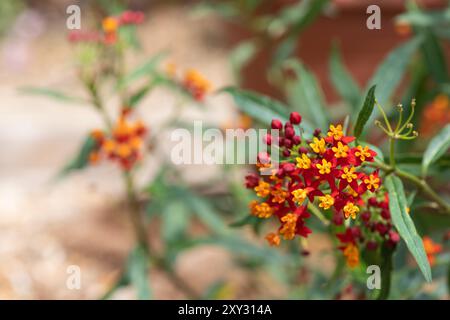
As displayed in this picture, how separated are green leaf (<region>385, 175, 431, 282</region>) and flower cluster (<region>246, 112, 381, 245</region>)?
53 mm

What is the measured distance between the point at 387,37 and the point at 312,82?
3.46 ft

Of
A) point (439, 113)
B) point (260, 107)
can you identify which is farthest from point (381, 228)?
point (439, 113)

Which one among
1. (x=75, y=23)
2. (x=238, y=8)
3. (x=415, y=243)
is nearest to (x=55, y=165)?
(x=238, y=8)

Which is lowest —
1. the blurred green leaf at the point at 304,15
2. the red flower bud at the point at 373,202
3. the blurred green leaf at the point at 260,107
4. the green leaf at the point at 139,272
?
the green leaf at the point at 139,272

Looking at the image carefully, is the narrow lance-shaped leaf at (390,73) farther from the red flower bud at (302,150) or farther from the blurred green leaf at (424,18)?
the red flower bud at (302,150)

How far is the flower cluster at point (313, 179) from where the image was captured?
0.92 metres

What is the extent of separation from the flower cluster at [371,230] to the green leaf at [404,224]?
0.05 m

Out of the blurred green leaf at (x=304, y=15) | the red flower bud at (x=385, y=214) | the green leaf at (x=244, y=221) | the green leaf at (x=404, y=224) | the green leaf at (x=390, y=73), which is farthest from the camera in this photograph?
the blurred green leaf at (x=304, y=15)

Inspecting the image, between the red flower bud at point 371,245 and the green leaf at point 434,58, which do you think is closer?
the red flower bud at point 371,245

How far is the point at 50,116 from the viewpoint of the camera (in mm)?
3582

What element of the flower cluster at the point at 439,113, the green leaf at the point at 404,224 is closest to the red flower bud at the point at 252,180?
the green leaf at the point at 404,224

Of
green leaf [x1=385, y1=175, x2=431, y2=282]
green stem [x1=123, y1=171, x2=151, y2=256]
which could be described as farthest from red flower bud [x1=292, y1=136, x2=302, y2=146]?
green stem [x1=123, y1=171, x2=151, y2=256]

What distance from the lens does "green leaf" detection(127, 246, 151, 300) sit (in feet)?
5.01
